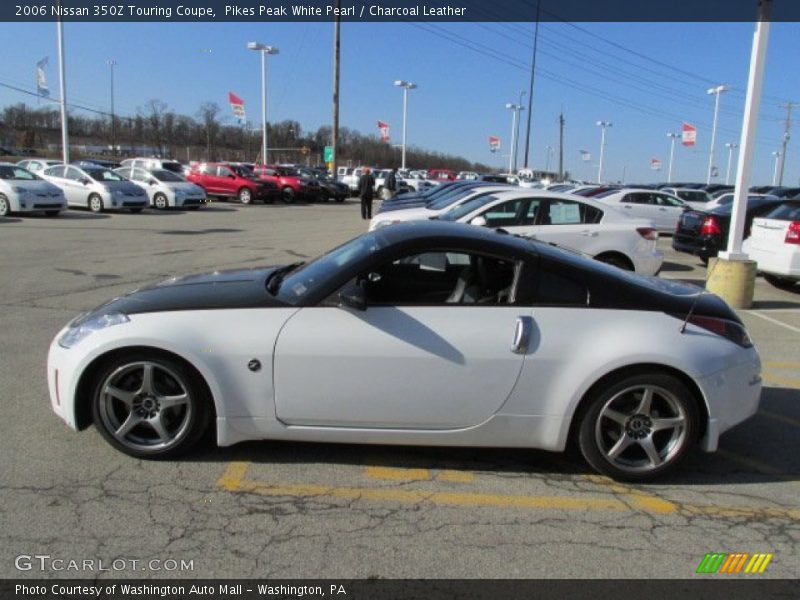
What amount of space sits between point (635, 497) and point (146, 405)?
283 cm

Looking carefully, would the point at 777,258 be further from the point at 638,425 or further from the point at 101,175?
the point at 101,175

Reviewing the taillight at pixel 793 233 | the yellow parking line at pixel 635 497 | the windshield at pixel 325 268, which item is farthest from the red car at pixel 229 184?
the yellow parking line at pixel 635 497

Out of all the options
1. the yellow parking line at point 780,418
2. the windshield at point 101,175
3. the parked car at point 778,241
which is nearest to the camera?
the yellow parking line at point 780,418

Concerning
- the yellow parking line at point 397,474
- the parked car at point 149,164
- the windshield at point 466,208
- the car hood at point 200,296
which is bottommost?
the yellow parking line at point 397,474

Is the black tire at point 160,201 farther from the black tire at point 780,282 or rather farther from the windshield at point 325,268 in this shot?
the windshield at point 325,268

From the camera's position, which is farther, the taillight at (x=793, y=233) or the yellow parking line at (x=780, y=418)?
the taillight at (x=793, y=233)

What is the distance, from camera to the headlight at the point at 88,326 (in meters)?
3.77

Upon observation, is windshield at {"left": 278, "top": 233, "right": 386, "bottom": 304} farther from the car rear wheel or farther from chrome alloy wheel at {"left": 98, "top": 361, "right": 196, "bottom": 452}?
the car rear wheel

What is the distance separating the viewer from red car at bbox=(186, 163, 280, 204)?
31312mm

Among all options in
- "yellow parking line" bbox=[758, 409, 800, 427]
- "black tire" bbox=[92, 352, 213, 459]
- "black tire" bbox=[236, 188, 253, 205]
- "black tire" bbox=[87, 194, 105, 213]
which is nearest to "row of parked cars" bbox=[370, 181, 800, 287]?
"yellow parking line" bbox=[758, 409, 800, 427]

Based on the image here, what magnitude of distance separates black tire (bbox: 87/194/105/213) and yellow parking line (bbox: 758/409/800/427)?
2143 cm

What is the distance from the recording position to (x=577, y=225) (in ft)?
31.4

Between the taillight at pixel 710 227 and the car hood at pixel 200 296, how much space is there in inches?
422

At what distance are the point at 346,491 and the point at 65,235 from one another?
46.7 feet
